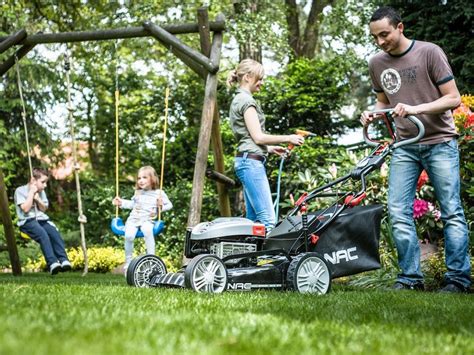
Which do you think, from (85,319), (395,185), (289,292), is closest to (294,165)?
(395,185)

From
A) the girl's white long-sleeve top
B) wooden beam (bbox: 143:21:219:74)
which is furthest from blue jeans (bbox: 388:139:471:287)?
the girl's white long-sleeve top

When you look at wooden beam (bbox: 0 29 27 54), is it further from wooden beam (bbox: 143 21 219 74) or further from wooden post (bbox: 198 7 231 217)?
wooden post (bbox: 198 7 231 217)

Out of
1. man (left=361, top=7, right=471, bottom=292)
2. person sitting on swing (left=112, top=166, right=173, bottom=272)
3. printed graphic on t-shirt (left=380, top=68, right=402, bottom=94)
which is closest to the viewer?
man (left=361, top=7, right=471, bottom=292)

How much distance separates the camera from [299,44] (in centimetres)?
1565

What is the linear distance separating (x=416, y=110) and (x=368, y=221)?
782mm

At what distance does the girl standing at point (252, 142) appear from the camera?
495cm

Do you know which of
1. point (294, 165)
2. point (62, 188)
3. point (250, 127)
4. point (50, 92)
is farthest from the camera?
point (62, 188)

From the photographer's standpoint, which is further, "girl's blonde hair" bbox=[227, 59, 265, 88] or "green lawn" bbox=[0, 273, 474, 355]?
"girl's blonde hair" bbox=[227, 59, 265, 88]

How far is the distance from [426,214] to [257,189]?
2390mm

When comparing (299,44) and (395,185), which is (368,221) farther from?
(299,44)

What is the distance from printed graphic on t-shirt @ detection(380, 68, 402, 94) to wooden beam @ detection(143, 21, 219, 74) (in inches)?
76.8

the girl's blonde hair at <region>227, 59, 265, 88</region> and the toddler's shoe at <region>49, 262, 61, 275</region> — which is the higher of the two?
the girl's blonde hair at <region>227, 59, 265, 88</region>

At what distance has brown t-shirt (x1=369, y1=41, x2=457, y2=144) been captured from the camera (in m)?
4.73

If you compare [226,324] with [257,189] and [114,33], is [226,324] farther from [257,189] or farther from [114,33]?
[114,33]
